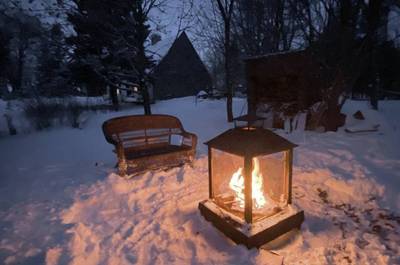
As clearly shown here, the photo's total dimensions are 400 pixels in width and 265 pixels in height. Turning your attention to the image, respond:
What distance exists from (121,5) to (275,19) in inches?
233

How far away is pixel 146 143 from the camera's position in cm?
489

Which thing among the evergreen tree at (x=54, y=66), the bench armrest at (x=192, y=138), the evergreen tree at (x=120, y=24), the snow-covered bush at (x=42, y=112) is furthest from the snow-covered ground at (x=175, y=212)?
the snow-covered bush at (x=42, y=112)

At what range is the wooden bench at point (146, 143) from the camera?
4.19 m

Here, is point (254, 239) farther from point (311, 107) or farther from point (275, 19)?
point (275, 19)

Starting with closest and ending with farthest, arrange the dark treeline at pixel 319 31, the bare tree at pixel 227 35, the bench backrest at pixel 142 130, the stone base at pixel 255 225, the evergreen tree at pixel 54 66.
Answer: the stone base at pixel 255 225
the bench backrest at pixel 142 130
the dark treeline at pixel 319 31
the evergreen tree at pixel 54 66
the bare tree at pixel 227 35

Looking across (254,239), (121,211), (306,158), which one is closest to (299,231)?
(254,239)

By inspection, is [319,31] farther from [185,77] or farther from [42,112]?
[185,77]

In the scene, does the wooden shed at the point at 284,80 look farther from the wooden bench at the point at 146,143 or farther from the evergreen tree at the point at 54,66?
the evergreen tree at the point at 54,66

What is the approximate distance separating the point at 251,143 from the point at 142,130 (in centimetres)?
303

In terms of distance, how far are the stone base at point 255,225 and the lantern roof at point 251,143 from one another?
0.71 meters

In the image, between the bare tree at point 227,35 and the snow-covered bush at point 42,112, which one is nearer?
Result: the bare tree at point 227,35

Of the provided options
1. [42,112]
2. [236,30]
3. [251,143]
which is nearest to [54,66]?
[42,112]

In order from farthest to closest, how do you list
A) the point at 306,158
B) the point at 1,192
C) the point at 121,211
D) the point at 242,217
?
the point at 306,158 → the point at 1,192 → the point at 121,211 → the point at 242,217

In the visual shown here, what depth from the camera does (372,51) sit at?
23.1 ft
